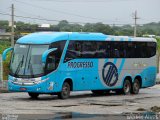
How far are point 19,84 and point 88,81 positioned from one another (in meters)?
4.26

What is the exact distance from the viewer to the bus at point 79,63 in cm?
2423

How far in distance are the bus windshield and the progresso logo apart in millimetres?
4930

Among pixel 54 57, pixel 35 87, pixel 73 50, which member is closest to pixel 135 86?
pixel 73 50

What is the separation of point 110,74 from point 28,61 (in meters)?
5.88

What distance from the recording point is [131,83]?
101ft

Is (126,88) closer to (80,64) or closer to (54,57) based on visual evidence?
(80,64)

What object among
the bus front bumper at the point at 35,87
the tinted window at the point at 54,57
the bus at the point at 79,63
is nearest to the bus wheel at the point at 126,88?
the bus at the point at 79,63

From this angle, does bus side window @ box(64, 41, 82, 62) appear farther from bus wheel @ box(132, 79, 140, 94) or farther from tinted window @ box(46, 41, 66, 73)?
bus wheel @ box(132, 79, 140, 94)

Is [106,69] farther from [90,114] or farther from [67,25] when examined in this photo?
[67,25]

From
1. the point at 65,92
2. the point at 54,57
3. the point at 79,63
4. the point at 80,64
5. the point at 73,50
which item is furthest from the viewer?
the point at 80,64

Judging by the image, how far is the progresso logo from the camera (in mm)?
28375

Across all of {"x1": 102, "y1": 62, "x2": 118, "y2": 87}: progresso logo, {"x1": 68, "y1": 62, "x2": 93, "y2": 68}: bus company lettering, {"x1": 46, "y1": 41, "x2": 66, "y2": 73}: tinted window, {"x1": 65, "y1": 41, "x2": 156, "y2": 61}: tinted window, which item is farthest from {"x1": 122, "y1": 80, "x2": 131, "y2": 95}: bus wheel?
{"x1": 46, "y1": 41, "x2": 66, "y2": 73}: tinted window

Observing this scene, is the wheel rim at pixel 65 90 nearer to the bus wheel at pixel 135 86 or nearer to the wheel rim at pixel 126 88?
the wheel rim at pixel 126 88

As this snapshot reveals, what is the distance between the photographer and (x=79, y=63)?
26.4m
